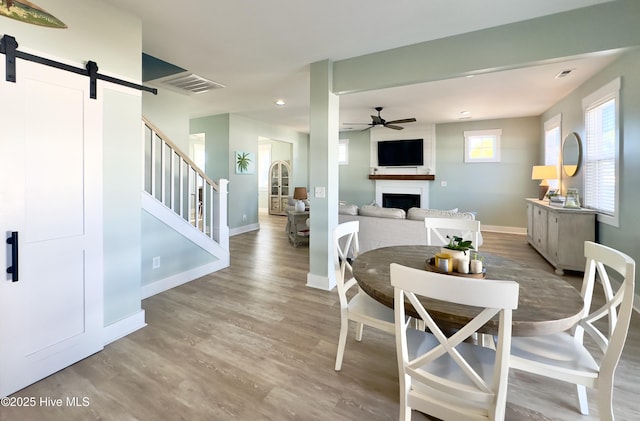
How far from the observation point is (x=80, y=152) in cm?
206

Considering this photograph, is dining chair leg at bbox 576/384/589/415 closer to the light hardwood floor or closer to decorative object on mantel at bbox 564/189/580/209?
the light hardwood floor

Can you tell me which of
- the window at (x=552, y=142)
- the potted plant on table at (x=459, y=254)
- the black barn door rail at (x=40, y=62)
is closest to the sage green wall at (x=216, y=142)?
the black barn door rail at (x=40, y=62)

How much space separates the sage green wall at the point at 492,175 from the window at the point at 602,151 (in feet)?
8.66

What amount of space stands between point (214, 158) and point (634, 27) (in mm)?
6673

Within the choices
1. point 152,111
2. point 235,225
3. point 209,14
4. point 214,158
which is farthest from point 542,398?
point 214,158

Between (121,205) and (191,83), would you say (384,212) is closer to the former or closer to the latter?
(121,205)

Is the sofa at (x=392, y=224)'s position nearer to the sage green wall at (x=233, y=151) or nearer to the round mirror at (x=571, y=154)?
the round mirror at (x=571, y=154)

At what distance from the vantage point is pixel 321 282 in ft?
11.5

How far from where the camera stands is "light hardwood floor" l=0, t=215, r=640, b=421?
163 centimetres

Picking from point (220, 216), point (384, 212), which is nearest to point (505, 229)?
point (384, 212)

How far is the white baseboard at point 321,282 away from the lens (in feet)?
11.4

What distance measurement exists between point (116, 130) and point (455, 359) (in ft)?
8.95

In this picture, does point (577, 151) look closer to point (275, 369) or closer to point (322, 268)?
point (322, 268)

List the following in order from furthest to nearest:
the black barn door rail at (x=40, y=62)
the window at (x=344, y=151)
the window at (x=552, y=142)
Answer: the window at (x=344, y=151) → the window at (x=552, y=142) → the black barn door rail at (x=40, y=62)
